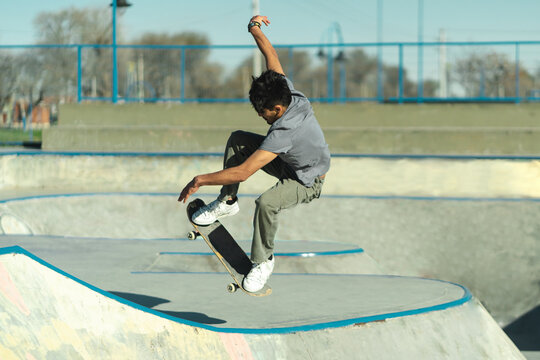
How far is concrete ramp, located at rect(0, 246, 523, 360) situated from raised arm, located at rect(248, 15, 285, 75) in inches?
81.3

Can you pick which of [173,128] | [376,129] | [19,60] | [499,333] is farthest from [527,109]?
[19,60]

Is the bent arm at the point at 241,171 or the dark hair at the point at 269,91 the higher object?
the dark hair at the point at 269,91

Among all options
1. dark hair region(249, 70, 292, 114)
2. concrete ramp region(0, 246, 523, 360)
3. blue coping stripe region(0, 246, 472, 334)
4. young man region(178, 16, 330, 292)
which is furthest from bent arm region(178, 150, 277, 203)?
concrete ramp region(0, 246, 523, 360)

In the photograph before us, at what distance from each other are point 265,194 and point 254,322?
127cm

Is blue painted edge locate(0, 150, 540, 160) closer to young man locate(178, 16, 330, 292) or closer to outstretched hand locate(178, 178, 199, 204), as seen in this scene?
young man locate(178, 16, 330, 292)

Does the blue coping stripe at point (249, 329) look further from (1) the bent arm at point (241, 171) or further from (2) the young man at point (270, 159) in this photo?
(1) the bent arm at point (241, 171)

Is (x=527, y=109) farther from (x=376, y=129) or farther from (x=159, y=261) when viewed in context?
(x=159, y=261)

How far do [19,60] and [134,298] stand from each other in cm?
2082

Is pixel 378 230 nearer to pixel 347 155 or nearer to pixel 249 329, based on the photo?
pixel 347 155

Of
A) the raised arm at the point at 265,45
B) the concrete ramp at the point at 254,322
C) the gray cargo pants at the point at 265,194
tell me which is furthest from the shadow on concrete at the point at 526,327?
the raised arm at the point at 265,45

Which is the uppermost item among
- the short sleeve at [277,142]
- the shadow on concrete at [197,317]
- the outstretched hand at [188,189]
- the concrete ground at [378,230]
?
the short sleeve at [277,142]

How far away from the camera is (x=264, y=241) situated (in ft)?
17.6

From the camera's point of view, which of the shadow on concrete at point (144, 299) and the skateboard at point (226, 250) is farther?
the shadow on concrete at point (144, 299)

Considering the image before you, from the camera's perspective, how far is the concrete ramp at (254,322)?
469 centimetres
